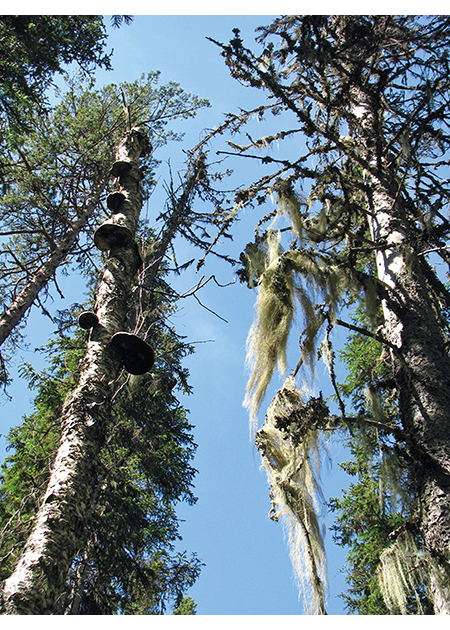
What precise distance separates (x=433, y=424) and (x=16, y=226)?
9.77 m

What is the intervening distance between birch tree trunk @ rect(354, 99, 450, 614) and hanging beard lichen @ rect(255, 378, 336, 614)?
576 millimetres

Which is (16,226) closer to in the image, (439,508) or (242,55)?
(242,55)

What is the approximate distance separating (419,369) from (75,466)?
221 cm

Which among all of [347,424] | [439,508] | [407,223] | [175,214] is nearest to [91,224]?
[175,214]

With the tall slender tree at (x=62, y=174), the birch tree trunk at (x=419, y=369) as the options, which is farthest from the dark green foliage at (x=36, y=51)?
the birch tree trunk at (x=419, y=369)

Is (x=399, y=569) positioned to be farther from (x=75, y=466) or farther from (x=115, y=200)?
(x=115, y=200)

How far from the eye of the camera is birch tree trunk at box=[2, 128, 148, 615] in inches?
83.8

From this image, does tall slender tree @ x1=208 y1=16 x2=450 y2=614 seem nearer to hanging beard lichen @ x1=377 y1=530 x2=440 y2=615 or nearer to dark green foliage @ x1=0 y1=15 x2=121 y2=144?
hanging beard lichen @ x1=377 y1=530 x2=440 y2=615

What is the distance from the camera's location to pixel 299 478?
3.09m

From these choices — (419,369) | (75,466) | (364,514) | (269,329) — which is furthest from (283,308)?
(364,514)

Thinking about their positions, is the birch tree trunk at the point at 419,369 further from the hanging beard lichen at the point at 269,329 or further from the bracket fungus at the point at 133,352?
the bracket fungus at the point at 133,352

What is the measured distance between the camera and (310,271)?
3.53 meters

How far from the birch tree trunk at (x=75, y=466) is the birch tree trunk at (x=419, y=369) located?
1903 mm

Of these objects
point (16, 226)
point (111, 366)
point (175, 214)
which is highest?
point (16, 226)
